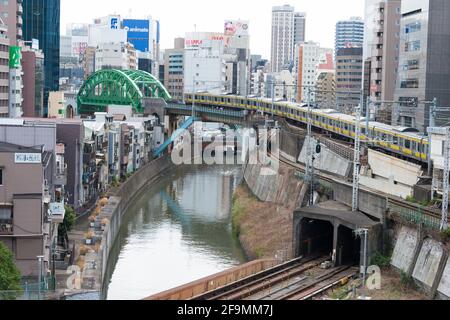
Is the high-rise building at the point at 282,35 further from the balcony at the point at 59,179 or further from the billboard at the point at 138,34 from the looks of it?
the balcony at the point at 59,179

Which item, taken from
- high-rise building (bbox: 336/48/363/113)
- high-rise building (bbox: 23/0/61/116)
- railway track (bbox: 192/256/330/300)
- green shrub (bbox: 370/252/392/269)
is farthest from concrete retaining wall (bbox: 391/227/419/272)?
high-rise building (bbox: 336/48/363/113)

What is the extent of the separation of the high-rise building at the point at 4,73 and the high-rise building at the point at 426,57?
1466cm

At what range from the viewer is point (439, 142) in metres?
14.4

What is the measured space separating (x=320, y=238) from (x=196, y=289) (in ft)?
17.0

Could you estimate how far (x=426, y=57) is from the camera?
25.4 m

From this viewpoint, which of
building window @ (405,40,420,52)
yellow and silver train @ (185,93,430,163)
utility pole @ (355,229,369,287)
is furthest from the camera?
building window @ (405,40,420,52)

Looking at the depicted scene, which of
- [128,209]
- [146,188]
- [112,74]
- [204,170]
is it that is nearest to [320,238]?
[128,209]

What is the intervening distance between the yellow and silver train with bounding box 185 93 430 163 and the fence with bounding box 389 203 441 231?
8.08ft

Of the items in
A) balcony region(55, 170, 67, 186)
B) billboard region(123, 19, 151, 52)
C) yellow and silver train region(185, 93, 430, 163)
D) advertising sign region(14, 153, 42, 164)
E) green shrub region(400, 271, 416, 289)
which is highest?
billboard region(123, 19, 151, 52)

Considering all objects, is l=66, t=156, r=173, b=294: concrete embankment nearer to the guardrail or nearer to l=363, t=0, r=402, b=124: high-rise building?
the guardrail

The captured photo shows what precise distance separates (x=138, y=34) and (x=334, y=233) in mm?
68352

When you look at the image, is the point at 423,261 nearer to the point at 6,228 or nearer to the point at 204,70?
the point at 6,228

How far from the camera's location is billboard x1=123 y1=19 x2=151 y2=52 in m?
80.2
